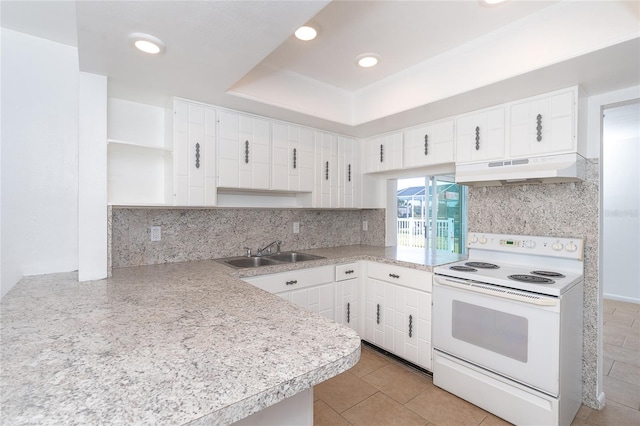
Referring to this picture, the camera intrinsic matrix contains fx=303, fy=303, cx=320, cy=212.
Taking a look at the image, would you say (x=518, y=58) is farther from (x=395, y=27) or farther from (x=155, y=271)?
(x=155, y=271)

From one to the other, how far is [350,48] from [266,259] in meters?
1.92

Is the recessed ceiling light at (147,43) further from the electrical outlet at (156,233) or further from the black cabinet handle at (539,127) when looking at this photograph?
the black cabinet handle at (539,127)

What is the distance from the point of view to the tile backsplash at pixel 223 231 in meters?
2.37

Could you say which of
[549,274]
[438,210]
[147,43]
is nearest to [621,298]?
[438,210]

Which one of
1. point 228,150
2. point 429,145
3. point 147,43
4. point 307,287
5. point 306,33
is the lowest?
point 307,287

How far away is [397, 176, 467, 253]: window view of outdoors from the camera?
4.45 m

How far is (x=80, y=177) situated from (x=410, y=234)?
4.41 metres

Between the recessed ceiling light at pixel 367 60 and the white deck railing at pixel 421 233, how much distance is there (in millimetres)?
2679

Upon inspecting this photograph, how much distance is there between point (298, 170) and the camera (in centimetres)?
290

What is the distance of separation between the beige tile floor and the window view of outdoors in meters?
2.12

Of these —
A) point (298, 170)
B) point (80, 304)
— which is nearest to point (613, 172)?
point (298, 170)

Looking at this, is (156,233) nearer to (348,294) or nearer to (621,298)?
(348,294)

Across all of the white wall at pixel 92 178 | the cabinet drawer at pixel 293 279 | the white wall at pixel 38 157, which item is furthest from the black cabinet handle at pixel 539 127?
the white wall at pixel 38 157

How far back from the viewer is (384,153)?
→ 3.20 m
